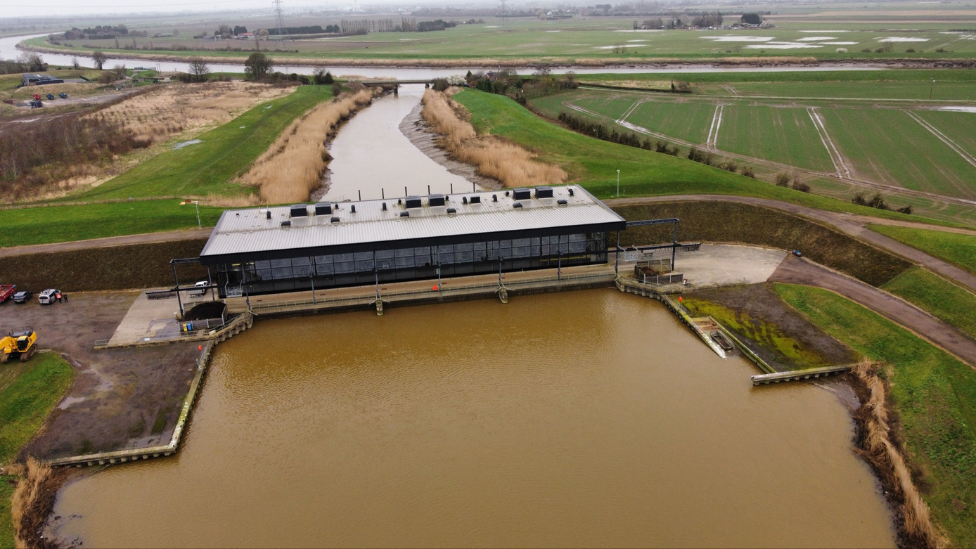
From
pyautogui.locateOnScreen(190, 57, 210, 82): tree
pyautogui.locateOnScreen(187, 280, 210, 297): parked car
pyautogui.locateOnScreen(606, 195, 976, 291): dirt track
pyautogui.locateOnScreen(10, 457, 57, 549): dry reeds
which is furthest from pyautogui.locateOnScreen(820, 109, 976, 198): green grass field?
pyautogui.locateOnScreen(190, 57, 210, 82): tree

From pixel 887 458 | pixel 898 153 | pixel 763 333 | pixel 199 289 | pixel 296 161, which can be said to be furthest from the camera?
pixel 898 153

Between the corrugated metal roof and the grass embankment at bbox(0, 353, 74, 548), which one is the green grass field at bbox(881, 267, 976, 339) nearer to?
the corrugated metal roof

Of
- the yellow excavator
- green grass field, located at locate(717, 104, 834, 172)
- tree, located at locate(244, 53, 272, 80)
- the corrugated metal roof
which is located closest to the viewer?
the yellow excavator

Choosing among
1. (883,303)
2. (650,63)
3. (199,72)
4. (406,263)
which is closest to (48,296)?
(406,263)

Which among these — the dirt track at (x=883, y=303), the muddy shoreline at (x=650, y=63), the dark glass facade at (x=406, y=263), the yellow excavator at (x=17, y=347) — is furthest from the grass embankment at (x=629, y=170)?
the muddy shoreline at (x=650, y=63)

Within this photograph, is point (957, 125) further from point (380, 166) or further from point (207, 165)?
point (207, 165)

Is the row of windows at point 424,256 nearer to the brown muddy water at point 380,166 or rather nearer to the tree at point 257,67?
the brown muddy water at point 380,166

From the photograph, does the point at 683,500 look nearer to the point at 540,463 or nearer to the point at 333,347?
the point at 540,463
